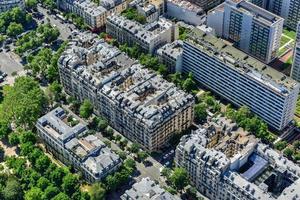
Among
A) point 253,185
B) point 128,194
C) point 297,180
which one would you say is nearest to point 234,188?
point 253,185

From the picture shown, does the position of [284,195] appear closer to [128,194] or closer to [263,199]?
[263,199]

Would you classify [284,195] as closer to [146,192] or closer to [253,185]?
[253,185]

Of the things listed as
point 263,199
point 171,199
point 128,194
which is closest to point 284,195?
point 263,199

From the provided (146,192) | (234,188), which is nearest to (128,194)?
(146,192)

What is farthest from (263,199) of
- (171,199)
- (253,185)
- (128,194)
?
(128,194)

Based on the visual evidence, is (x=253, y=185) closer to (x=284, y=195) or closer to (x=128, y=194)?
(x=284, y=195)

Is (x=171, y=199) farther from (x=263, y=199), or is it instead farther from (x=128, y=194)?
(x=263, y=199)
